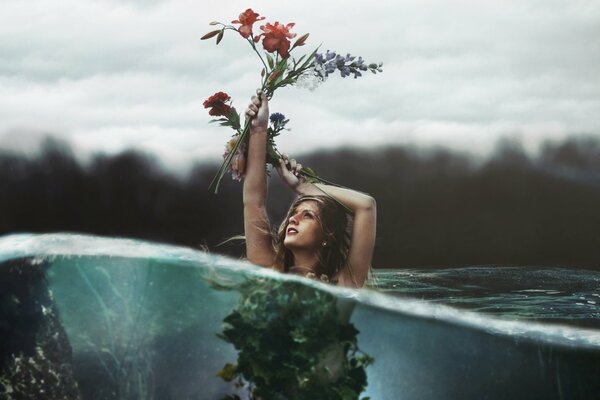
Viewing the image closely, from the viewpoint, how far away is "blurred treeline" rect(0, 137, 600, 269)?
5.09 meters

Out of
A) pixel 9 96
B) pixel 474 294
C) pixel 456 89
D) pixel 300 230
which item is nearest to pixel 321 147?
pixel 300 230

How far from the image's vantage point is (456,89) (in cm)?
516

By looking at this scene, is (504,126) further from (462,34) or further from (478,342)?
(478,342)

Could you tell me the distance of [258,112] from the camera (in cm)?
506

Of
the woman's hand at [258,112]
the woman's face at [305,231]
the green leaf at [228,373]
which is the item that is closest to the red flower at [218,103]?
the woman's hand at [258,112]

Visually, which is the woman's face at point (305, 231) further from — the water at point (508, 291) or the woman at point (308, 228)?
the water at point (508, 291)

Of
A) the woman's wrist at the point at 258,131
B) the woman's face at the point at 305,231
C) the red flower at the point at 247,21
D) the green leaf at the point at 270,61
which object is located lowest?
the woman's face at the point at 305,231

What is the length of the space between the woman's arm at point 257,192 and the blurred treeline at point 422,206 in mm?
69

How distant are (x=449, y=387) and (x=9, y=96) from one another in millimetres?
3023

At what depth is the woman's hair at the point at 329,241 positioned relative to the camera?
16.3 ft

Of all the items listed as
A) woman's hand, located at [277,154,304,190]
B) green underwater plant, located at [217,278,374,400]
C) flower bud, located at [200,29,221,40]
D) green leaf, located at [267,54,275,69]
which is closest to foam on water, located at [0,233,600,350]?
green underwater plant, located at [217,278,374,400]


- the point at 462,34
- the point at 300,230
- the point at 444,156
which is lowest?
the point at 300,230

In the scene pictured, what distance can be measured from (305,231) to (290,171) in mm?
366

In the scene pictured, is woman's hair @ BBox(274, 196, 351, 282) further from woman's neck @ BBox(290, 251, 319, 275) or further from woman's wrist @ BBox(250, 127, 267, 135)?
woman's wrist @ BBox(250, 127, 267, 135)
